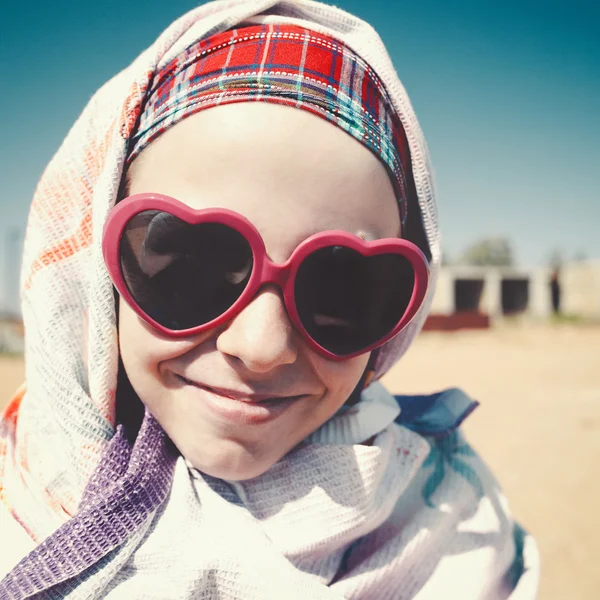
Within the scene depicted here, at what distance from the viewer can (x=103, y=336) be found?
3.04ft

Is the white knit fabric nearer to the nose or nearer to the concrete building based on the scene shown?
the nose

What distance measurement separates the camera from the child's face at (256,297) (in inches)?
31.9

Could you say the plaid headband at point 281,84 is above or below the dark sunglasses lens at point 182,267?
above

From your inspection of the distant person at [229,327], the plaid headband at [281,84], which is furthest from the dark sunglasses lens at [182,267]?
the plaid headband at [281,84]

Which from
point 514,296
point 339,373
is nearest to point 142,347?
point 339,373

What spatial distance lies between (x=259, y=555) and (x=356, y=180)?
2.12ft

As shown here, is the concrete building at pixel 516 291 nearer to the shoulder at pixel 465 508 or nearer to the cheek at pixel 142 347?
the shoulder at pixel 465 508

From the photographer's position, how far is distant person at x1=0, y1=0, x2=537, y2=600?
2.66ft

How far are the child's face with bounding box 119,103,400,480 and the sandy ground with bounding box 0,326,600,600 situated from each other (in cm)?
234

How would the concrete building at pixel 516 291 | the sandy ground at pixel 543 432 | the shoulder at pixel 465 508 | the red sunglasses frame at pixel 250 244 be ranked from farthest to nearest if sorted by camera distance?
the concrete building at pixel 516 291 < the sandy ground at pixel 543 432 < the shoulder at pixel 465 508 < the red sunglasses frame at pixel 250 244

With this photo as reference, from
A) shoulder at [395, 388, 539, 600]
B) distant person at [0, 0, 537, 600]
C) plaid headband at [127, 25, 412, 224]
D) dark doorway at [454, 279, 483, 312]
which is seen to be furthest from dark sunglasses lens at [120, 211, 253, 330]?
dark doorway at [454, 279, 483, 312]

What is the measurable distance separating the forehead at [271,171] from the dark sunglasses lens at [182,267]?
0.19 feet

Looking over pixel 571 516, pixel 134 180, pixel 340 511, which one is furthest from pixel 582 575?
pixel 134 180

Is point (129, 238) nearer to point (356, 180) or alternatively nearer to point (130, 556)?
point (356, 180)
